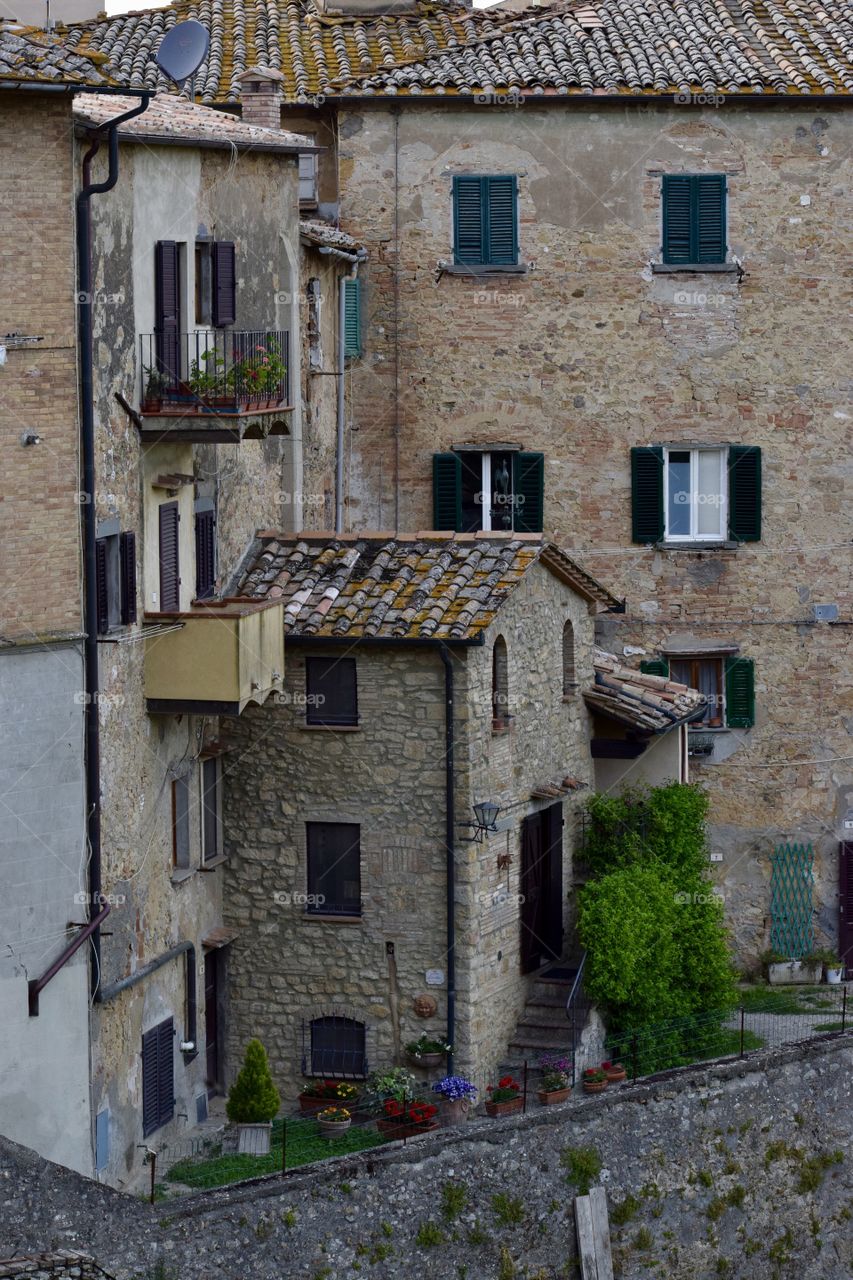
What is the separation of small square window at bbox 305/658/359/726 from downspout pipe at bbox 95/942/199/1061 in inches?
122

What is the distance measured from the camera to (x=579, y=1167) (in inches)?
1202

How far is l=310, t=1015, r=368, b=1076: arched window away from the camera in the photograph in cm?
3259

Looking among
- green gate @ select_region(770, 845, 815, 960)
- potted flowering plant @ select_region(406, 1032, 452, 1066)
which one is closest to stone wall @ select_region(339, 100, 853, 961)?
green gate @ select_region(770, 845, 815, 960)

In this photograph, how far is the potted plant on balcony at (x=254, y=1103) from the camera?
30625 millimetres

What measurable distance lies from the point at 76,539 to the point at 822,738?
609 inches

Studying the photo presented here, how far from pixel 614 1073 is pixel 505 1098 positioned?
4.59 ft

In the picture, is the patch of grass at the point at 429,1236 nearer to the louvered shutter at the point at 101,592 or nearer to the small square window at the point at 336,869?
the small square window at the point at 336,869

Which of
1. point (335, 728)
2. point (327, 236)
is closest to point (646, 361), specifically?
point (327, 236)

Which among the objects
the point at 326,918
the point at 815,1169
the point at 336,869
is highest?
the point at 336,869

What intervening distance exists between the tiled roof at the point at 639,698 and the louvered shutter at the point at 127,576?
801 cm

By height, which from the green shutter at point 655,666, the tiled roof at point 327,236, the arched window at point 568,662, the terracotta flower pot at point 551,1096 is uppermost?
the tiled roof at point 327,236

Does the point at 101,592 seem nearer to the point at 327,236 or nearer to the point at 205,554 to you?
the point at 205,554

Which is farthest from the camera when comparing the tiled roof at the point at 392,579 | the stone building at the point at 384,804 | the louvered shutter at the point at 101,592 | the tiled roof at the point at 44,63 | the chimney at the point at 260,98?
the chimney at the point at 260,98

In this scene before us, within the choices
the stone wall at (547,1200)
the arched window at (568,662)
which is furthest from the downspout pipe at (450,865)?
the arched window at (568,662)
